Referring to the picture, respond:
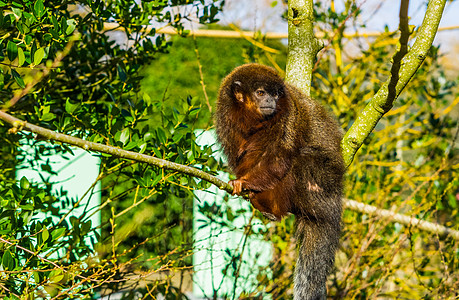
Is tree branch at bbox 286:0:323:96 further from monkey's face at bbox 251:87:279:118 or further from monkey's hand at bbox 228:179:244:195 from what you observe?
monkey's hand at bbox 228:179:244:195

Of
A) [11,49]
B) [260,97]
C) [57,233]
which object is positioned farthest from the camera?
[260,97]

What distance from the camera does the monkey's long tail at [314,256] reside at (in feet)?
8.63

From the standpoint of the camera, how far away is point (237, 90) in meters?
2.89

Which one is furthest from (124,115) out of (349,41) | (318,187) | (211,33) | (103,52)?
(349,41)

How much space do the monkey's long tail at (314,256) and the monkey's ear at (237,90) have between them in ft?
2.82

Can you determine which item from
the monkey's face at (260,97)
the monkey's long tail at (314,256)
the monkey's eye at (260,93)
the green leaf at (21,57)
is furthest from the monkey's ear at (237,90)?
the green leaf at (21,57)

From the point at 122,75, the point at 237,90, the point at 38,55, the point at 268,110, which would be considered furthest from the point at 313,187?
the point at 38,55

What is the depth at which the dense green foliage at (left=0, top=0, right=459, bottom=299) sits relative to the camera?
214cm

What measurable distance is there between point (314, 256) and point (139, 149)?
1229mm

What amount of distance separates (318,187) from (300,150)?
251 mm

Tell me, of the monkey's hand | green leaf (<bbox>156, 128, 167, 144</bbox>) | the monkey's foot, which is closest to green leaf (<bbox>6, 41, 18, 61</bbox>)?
green leaf (<bbox>156, 128, 167, 144</bbox>)

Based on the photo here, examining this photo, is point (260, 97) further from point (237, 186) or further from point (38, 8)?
point (38, 8)

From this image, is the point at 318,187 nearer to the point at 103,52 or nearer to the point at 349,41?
the point at 103,52

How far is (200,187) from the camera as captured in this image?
2.38 meters
